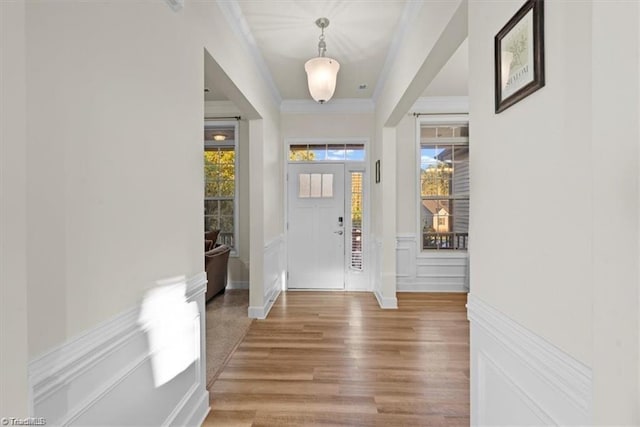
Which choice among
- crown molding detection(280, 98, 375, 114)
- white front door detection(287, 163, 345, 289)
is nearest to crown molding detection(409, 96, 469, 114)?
crown molding detection(280, 98, 375, 114)

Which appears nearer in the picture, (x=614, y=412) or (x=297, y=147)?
(x=614, y=412)

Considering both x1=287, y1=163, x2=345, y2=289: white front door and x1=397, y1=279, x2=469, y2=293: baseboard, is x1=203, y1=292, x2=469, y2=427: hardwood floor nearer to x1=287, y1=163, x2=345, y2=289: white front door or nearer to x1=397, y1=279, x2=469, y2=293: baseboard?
x1=397, y1=279, x2=469, y2=293: baseboard

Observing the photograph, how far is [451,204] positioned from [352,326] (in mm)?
2480

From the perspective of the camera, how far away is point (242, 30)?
8.38 feet

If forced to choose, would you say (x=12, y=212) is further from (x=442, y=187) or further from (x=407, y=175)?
(x=442, y=187)

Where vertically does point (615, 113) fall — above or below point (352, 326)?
above

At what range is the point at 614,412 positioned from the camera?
1.96 feet

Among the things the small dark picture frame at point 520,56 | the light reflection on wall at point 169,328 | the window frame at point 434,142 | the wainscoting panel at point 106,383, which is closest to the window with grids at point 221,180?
the window frame at point 434,142

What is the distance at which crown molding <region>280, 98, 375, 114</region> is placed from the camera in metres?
4.41

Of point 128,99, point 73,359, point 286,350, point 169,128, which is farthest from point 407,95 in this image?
point 73,359

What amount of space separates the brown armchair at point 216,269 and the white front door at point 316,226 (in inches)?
37.4

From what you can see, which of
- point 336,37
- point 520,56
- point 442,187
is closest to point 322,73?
point 336,37

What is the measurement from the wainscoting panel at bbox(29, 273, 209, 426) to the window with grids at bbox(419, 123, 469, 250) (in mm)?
3875

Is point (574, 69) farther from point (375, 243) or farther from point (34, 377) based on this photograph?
point (375, 243)
